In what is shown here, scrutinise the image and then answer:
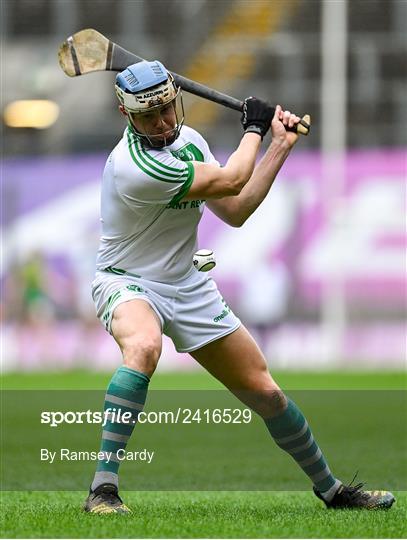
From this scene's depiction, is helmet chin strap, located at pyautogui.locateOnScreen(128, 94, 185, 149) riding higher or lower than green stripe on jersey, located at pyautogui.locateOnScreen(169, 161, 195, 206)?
higher

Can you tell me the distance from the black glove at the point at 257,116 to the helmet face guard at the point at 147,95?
0.42 meters

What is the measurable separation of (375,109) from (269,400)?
17.3 metres

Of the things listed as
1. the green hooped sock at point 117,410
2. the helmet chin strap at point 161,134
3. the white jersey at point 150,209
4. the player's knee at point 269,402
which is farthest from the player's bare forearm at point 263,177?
the green hooped sock at point 117,410

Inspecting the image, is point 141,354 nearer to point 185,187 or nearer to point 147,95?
point 185,187

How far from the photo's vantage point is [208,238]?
20.9m

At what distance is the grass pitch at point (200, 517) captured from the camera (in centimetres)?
543

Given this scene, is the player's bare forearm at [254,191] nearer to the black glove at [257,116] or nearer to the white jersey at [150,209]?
the black glove at [257,116]

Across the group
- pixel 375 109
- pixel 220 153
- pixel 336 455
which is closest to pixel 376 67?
pixel 375 109

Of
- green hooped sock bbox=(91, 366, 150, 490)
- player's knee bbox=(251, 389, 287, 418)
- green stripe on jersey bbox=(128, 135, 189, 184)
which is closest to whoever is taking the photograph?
green hooped sock bbox=(91, 366, 150, 490)

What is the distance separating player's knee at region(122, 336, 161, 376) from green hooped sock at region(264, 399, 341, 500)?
2.97 ft

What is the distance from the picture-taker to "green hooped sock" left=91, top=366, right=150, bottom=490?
19.3ft

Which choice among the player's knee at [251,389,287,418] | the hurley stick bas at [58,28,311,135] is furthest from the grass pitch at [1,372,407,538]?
the hurley stick bas at [58,28,311,135]

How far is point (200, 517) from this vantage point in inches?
237

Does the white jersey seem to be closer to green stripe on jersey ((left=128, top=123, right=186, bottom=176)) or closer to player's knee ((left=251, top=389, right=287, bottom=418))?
green stripe on jersey ((left=128, top=123, right=186, bottom=176))
